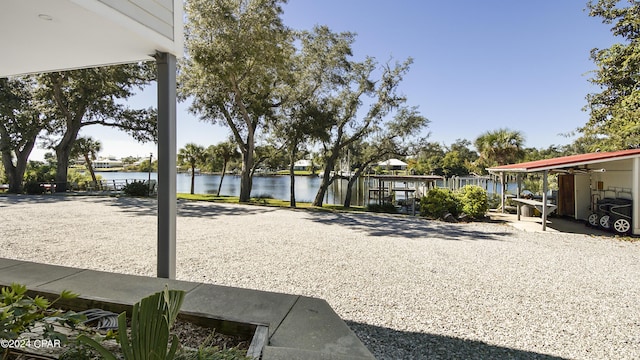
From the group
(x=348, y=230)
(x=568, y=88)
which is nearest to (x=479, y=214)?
(x=348, y=230)

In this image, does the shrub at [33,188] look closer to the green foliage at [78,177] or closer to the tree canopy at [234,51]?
the green foliage at [78,177]

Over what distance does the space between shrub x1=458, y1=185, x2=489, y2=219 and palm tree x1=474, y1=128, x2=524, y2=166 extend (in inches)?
348

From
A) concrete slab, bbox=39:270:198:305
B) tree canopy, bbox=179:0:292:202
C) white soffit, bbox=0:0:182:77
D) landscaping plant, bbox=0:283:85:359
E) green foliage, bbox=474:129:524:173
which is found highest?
tree canopy, bbox=179:0:292:202

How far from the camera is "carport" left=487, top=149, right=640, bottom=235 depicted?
25.8ft

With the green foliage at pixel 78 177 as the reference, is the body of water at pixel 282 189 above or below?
below

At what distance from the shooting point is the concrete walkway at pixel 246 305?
178 centimetres

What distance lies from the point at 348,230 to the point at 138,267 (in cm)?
485

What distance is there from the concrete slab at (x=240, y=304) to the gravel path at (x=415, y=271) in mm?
953

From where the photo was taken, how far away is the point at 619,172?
866cm

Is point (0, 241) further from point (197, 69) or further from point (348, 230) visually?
point (197, 69)

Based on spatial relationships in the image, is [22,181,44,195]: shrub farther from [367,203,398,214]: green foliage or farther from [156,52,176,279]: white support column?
[156,52,176,279]: white support column

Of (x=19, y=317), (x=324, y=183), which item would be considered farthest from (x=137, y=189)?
(x=19, y=317)

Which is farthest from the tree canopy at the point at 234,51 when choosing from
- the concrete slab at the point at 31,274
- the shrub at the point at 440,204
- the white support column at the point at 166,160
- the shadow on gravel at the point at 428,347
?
the shadow on gravel at the point at 428,347

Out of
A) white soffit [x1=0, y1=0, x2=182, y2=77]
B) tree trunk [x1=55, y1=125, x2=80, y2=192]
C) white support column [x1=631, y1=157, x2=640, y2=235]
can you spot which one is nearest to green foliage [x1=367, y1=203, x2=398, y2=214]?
white support column [x1=631, y1=157, x2=640, y2=235]
